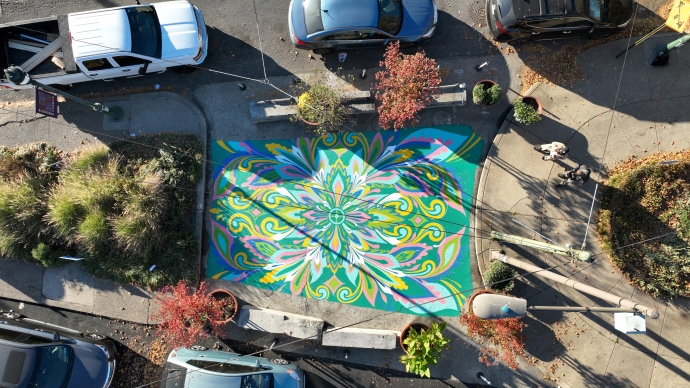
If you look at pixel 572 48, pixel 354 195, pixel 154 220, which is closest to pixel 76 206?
pixel 154 220

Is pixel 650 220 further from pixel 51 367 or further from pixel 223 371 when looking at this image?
pixel 51 367

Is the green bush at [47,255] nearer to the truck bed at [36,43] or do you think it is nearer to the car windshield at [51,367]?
the car windshield at [51,367]

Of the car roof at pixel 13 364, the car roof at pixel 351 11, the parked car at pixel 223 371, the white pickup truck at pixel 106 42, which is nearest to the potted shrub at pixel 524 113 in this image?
the car roof at pixel 351 11

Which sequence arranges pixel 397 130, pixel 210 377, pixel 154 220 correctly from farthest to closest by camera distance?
pixel 397 130 → pixel 154 220 → pixel 210 377

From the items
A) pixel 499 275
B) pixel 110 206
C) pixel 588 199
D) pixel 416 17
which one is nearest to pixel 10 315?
pixel 110 206

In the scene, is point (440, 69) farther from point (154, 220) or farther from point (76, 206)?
point (76, 206)
